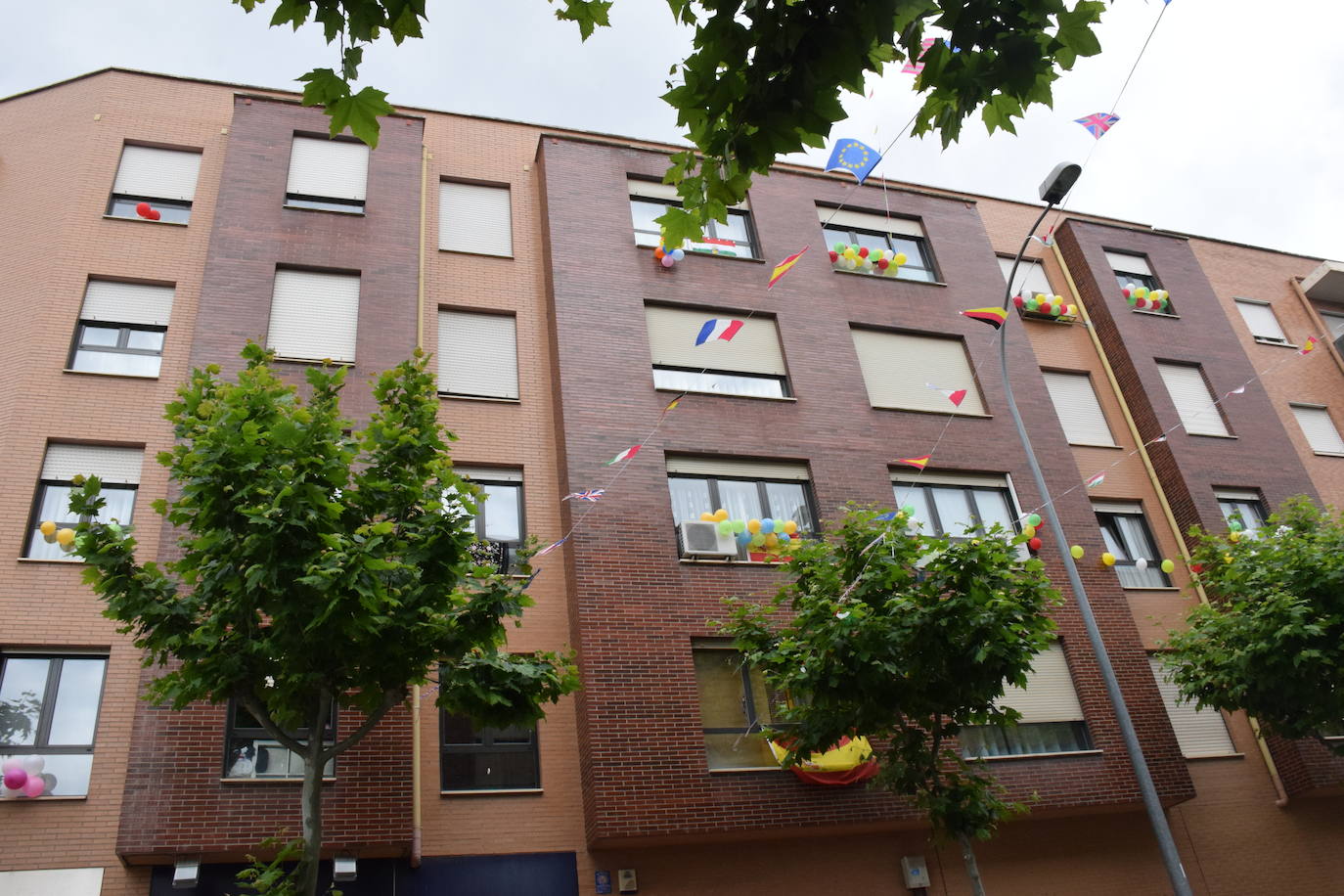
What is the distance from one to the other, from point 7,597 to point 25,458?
1.89m

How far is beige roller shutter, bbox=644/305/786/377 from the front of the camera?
16250mm

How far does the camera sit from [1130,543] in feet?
58.3

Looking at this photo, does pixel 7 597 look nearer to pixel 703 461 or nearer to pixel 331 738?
pixel 331 738

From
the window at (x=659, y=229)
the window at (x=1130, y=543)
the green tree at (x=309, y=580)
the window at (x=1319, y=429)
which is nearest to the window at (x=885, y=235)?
the window at (x=659, y=229)

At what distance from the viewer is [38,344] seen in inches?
540

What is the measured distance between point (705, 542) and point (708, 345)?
3.75 m

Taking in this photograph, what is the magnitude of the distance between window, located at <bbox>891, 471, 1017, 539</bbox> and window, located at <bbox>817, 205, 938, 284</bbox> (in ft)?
14.7

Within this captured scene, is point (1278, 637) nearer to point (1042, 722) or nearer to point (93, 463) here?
point (1042, 722)

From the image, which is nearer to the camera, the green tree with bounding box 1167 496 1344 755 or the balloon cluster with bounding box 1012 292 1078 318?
the green tree with bounding box 1167 496 1344 755

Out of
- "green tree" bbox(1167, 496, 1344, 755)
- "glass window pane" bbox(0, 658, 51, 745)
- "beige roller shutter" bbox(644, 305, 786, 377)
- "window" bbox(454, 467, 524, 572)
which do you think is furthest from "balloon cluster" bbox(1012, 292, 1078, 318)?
"glass window pane" bbox(0, 658, 51, 745)

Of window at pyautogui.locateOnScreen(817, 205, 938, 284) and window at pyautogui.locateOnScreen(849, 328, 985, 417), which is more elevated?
window at pyautogui.locateOnScreen(817, 205, 938, 284)

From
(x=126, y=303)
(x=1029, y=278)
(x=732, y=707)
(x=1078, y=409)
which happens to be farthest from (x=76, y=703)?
(x=1029, y=278)

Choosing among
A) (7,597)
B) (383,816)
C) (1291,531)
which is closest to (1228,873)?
(1291,531)

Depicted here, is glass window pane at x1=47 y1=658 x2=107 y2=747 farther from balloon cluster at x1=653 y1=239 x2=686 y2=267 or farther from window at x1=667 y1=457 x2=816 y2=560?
balloon cluster at x1=653 y1=239 x2=686 y2=267
